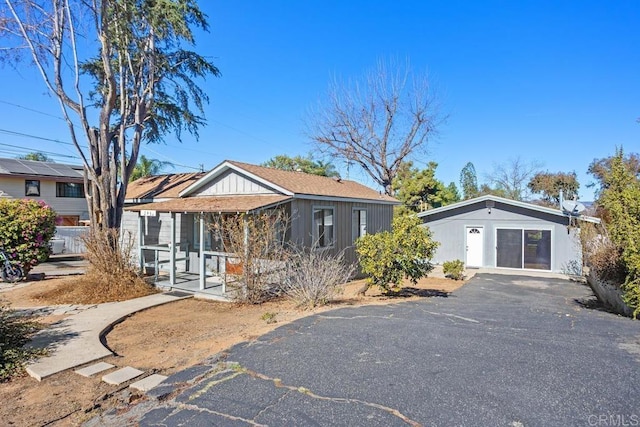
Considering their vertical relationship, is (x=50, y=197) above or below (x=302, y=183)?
above

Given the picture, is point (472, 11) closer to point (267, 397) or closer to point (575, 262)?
point (575, 262)

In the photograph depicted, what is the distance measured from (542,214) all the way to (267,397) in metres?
16.8

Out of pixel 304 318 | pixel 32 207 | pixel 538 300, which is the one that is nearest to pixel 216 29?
pixel 32 207

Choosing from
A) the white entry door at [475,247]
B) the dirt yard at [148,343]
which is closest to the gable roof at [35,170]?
the dirt yard at [148,343]

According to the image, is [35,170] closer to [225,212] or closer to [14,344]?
[225,212]

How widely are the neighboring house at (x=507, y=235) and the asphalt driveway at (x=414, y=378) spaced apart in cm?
1103

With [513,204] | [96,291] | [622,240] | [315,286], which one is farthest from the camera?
[513,204]

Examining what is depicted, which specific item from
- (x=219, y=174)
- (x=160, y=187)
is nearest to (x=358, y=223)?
(x=219, y=174)

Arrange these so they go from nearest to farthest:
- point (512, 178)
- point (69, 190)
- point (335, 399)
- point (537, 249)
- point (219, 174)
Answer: point (335, 399)
point (219, 174)
point (537, 249)
point (69, 190)
point (512, 178)

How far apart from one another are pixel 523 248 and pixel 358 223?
8508 millimetres

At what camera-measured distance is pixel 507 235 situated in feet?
56.6

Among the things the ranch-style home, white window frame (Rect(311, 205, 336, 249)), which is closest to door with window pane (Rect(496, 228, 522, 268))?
the ranch-style home

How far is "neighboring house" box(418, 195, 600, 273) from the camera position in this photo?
1623cm

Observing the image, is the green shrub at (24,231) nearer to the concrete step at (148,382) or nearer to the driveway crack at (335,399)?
the concrete step at (148,382)
